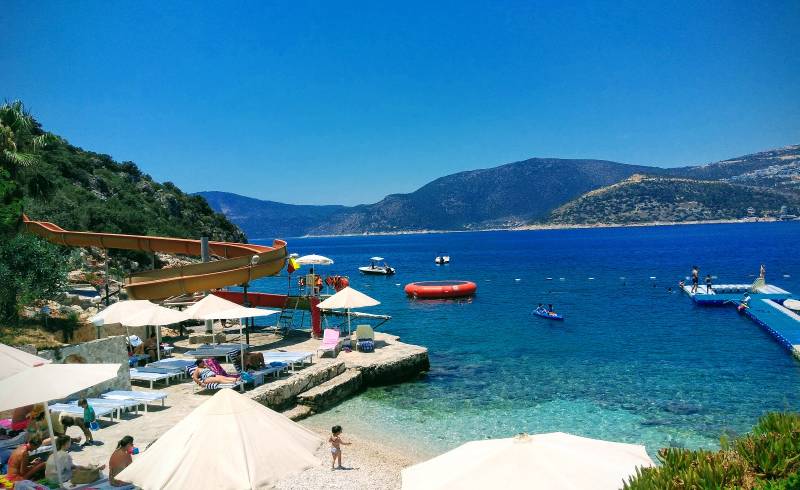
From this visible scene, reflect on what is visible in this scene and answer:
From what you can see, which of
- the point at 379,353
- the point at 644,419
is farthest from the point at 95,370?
the point at 644,419

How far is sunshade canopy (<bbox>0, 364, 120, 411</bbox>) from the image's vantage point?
634 centimetres

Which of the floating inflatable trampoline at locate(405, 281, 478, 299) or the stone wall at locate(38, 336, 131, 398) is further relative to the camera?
the floating inflatable trampoline at locate(405, 281, 478, 299)

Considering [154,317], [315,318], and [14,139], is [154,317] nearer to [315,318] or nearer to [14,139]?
[315,318]

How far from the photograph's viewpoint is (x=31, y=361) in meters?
7.79

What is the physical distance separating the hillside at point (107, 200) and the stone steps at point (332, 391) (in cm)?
1774

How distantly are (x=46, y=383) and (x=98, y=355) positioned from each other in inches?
219

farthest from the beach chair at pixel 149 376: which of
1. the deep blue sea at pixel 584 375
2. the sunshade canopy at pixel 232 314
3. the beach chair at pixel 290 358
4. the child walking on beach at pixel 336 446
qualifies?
the child walking on beach at pixel 336 446

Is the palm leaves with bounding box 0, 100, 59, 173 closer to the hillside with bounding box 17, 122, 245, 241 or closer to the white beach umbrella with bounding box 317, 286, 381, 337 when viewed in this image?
the hillside with bounding box 17, 122, 245, 241

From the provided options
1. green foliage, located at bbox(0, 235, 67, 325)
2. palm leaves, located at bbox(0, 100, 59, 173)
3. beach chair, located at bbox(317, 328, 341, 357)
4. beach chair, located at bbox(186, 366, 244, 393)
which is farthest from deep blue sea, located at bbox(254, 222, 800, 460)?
palm leaves, located at bbox(0, 100, 59, 173)

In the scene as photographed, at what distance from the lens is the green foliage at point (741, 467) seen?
4.61 m

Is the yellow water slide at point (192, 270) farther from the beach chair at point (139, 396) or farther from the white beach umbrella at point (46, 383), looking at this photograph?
the white beach umbrella at point (46, 383)

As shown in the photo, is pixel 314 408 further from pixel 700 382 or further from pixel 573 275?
pixel 573 275

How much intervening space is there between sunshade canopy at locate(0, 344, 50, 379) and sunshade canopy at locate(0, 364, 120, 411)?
0.47 m

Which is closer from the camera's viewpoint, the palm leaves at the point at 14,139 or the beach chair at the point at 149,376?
the beach chair at the point at 149,376
